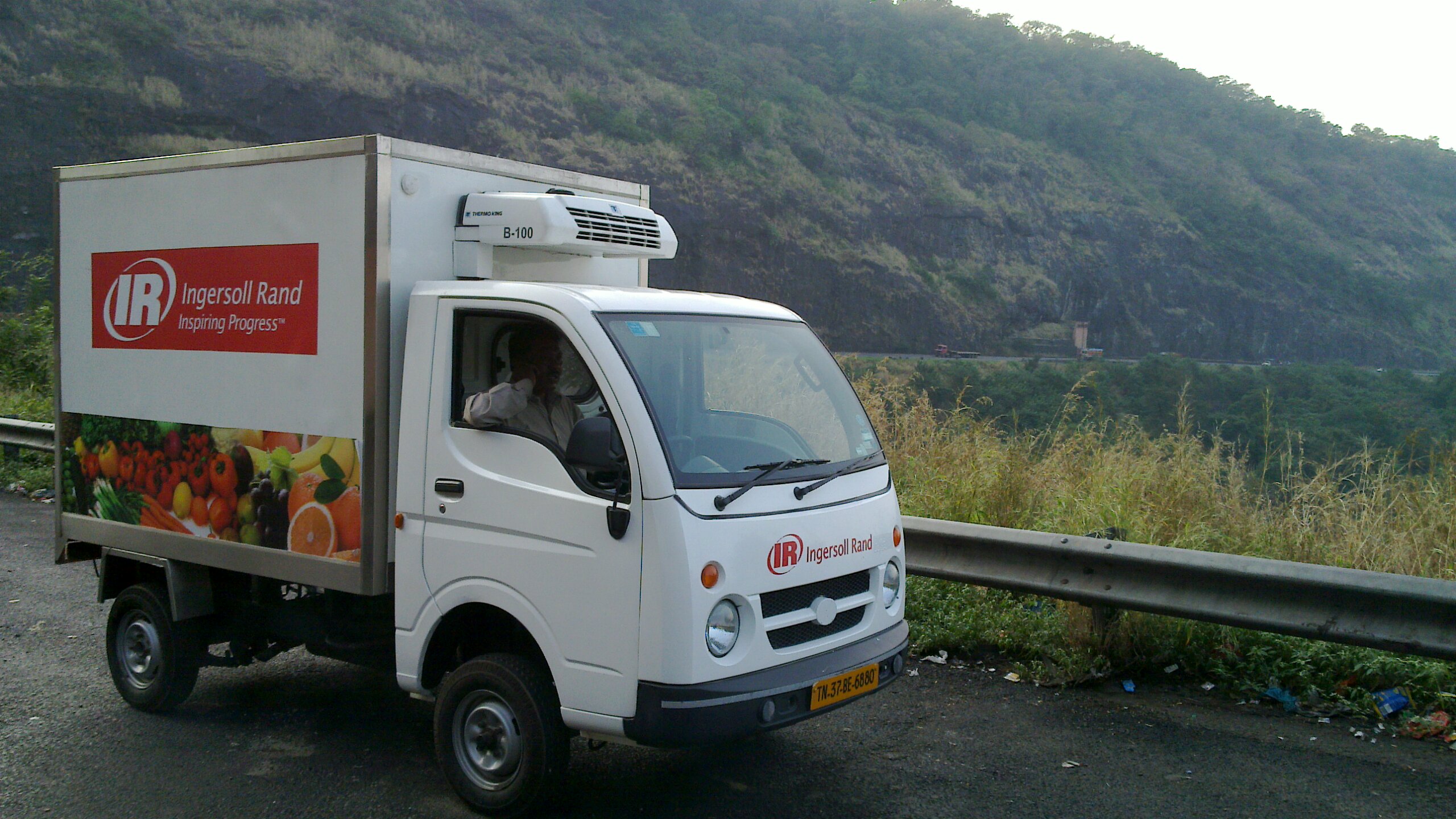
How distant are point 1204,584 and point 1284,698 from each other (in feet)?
2.25

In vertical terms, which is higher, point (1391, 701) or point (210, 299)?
point (210, 299)

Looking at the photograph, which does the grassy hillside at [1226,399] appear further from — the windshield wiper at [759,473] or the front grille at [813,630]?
the windshield wiper at [759,473]

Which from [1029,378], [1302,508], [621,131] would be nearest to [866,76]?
[621,131]

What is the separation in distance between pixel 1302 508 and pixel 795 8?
74.8 metres

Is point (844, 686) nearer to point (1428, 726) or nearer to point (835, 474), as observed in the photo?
point (835, 474)

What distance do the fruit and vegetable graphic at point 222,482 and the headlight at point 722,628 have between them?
1644mm

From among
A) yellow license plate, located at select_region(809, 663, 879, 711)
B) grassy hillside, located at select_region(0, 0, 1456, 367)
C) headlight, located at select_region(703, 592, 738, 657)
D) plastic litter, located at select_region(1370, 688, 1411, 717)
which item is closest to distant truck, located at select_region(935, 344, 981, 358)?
grassy hillside, located at select_region(0, 0, 1456, 367)

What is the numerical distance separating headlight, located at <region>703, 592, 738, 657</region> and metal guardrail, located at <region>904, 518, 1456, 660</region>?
2.55m

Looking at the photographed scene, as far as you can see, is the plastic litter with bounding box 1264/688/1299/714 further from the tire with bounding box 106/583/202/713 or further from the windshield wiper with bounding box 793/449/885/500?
the tire with bounding box 106/583/202/713

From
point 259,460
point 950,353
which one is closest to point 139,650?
point 259,460

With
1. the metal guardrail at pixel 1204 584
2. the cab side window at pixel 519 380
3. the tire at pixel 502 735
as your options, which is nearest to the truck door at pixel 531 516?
the cab side window at pixel 519 380

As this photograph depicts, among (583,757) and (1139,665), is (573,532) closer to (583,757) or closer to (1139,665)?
(583,757)

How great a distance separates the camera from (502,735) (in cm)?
407

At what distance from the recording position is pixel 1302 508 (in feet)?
21.6
